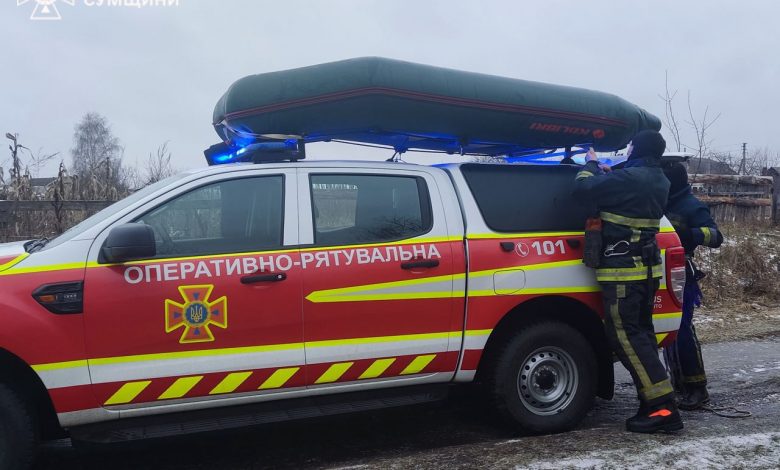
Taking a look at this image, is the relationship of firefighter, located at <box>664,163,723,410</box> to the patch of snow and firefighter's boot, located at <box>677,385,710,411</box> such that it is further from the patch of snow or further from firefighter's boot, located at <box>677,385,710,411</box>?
the patch of snow

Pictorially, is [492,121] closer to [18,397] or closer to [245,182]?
[245,182]

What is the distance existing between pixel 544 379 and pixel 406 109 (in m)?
2.02

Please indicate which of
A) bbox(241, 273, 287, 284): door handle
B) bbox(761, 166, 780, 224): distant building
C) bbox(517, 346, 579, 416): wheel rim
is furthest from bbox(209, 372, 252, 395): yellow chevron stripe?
bbox(761, 166, 780, 224): distant building

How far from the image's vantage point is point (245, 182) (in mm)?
3736

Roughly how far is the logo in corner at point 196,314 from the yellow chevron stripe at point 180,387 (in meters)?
0.21

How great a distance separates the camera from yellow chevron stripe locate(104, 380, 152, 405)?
129 inches

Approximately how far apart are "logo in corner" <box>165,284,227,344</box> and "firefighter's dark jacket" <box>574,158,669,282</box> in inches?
96.9

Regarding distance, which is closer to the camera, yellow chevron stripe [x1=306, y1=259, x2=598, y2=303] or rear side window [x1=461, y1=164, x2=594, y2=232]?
yellow chevron stripe [x1=306, y1=259, x2=598, y2=303]

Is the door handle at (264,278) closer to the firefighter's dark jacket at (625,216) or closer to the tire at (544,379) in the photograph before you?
the tire at (544,379)

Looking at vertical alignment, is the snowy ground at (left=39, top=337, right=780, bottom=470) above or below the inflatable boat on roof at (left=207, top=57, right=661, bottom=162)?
below

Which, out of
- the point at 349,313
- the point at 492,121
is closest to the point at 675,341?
the point at 492,121

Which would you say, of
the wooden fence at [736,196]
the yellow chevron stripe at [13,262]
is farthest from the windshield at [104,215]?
the wooden fence at [736,196]

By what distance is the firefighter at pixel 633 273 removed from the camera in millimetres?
4090

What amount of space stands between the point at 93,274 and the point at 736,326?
7378mm
